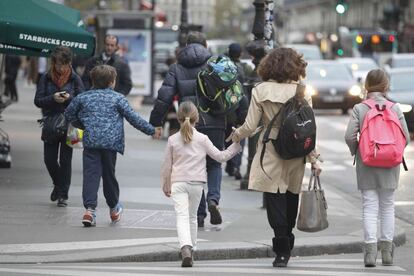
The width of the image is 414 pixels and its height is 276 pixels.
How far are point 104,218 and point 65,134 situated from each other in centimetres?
108

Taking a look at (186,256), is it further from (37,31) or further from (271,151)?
(37,31)

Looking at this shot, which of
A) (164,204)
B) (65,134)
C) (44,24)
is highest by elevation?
(44,24)

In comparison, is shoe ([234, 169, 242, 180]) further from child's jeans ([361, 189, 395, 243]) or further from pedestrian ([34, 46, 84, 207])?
child's jeans ([361, 189, 395, 243])

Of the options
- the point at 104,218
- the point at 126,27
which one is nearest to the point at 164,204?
the point at 104,218

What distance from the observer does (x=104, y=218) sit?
1271 cm

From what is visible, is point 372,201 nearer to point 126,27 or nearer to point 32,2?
point 32,2

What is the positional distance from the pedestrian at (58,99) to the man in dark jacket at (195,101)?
1.40 m

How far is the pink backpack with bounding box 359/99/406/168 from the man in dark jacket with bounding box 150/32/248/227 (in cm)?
206

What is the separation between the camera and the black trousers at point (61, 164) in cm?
1341

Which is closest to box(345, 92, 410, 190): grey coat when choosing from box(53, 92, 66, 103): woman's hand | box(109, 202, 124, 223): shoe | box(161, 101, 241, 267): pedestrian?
box(161, 101, 241, 267): pedestrian

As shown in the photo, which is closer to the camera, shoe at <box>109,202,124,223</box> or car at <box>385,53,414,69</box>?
shoe at <box>109,202,124,223</box>

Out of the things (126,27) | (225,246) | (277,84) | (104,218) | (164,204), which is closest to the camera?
(277,84)

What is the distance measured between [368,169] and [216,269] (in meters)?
1.55

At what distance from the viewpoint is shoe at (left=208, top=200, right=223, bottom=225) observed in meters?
12.1
